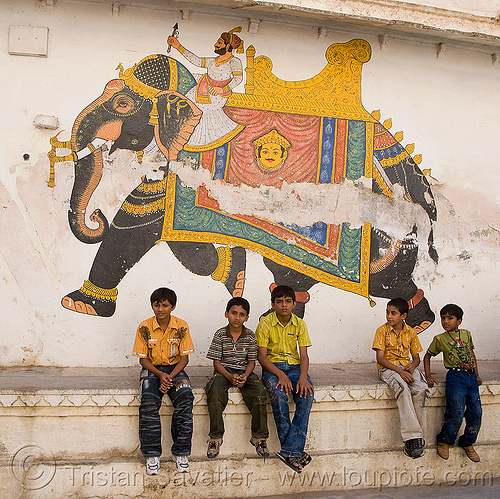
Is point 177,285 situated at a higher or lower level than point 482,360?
higher

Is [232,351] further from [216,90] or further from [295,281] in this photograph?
[216,90]

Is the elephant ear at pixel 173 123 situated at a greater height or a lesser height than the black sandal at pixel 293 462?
greater

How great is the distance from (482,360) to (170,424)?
10.5 feet

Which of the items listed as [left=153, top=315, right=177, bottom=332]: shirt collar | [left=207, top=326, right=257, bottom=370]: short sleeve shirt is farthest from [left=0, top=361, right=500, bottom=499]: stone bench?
[left=153, top=315, right=177, bottom=332]: shirt collar

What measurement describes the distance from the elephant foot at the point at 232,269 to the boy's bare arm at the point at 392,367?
1.29 metres

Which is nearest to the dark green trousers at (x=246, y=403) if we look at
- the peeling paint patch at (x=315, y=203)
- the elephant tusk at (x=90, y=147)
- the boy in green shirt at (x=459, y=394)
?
the boy in green shirt at (x=459, y=394)

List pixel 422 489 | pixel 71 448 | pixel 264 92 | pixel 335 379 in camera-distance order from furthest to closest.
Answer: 1. pixel 264 92
2. pixel 335 379
3. pixel 422 489
4. pixel 71 448

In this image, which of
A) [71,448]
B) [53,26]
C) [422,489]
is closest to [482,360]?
[422,489]

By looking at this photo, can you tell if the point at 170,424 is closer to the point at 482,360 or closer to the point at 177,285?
the point at 177,285

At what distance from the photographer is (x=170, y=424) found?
3713 millimetres

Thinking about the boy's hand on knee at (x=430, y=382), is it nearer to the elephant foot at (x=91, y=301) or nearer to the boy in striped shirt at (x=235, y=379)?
the boy in striped shirt at (x=235, y=379)

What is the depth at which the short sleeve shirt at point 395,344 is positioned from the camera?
167 inches

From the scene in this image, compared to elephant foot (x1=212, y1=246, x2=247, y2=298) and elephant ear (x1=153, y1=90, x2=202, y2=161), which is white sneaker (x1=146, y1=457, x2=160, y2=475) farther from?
elephant ear (x1=153, y1=90, x2=202, y2=161)

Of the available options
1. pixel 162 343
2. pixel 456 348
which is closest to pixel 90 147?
pixel 162 343
